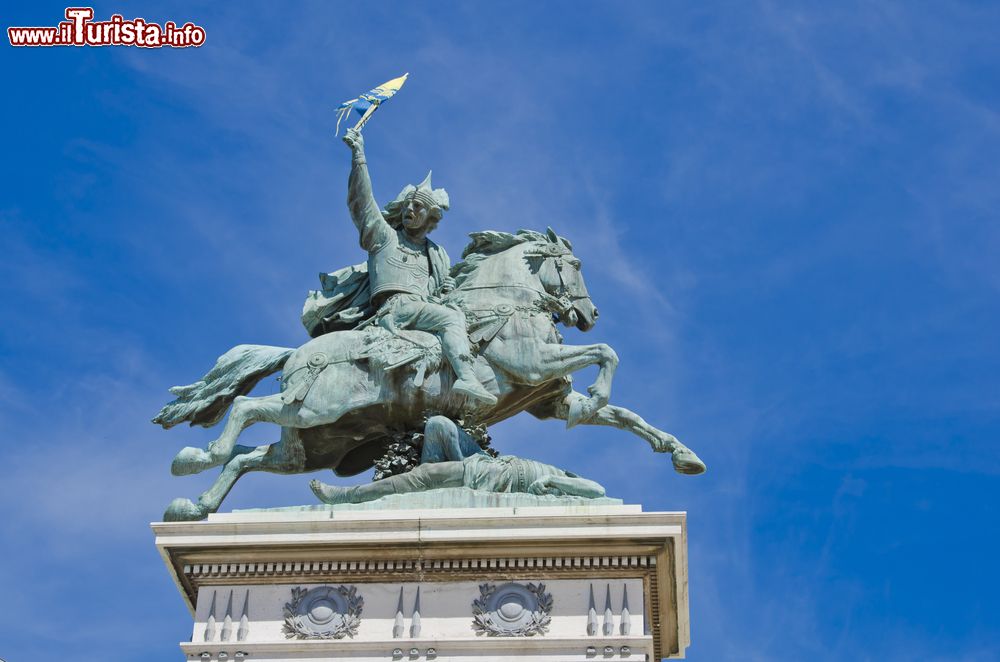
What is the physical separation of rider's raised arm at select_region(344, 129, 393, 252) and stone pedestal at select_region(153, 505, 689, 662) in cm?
450

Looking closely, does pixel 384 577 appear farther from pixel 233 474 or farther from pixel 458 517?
pixel 233 474

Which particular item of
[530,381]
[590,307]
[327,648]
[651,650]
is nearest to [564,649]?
[651,650]

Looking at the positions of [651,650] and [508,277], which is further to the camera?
[508,277]

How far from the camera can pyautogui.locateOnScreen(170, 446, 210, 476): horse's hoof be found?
80.3 ft

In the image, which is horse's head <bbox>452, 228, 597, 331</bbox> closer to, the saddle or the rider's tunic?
the rider's tunic

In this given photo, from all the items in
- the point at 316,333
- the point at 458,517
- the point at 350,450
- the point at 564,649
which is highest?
the point at 316,333

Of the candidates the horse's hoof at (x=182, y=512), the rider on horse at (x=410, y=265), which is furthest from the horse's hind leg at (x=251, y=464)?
the rider on horse at (x=410, y=265)

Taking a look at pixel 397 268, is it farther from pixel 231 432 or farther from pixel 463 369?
pixel 231 432

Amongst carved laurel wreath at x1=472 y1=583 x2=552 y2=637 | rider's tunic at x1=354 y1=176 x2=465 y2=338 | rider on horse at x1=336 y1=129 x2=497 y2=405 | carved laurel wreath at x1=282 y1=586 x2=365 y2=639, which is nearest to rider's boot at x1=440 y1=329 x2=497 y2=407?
rider on horse at x1=336 y1=129 x2=497 y2=405

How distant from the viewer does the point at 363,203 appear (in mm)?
26031

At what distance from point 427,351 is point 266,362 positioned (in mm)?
2178

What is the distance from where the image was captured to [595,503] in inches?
909

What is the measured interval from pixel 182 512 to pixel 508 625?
14.1ft

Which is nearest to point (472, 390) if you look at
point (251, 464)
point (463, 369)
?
point (463, 369)
